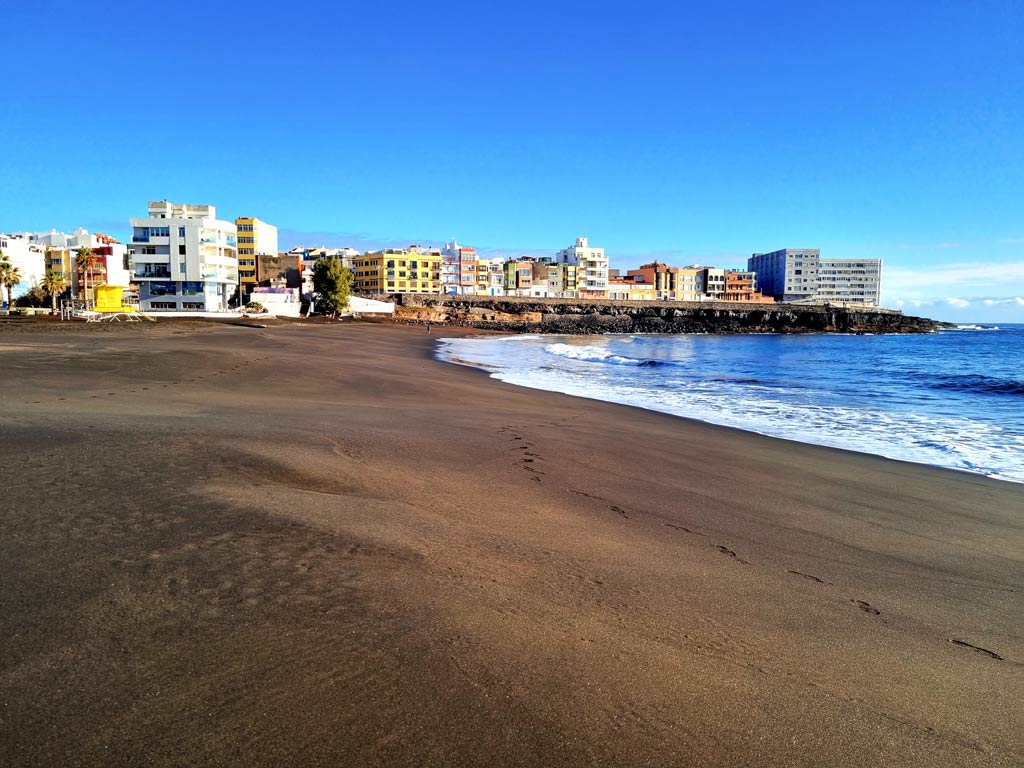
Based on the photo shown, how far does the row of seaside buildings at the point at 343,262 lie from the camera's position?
200 feet

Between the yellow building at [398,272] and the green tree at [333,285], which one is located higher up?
the yellow building at [398,272]

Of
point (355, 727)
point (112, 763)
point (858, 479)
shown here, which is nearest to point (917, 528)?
point (858, 479)

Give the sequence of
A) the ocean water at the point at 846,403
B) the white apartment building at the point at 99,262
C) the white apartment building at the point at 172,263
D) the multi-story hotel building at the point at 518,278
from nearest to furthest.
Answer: the ocean water at the point at 846,403 < the white apartment building at the point at 172,263 < the white apartment building at the point at 99,262 < the multi-story hotel building at the point at 518,278

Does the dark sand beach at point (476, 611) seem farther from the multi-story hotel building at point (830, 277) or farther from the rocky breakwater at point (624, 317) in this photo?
the multi-story hotel building at point (830, 277)

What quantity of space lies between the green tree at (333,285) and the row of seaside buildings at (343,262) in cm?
360

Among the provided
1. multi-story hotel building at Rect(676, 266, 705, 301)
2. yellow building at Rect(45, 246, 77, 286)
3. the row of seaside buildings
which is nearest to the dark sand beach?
the row of seaside buildings

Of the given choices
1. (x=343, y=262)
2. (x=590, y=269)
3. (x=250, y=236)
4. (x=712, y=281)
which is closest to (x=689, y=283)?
(x=712, y=281)

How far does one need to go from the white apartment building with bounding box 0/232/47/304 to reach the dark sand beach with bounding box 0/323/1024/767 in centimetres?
8031

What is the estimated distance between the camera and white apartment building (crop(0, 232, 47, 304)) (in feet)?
225

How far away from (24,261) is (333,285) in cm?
3817

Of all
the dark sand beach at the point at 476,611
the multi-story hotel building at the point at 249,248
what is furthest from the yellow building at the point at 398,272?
the dark sand beach at the point at 476,611

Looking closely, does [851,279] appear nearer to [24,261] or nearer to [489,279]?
[489,279]

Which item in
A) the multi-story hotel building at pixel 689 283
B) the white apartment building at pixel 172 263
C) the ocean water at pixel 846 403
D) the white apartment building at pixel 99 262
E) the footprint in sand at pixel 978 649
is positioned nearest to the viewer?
the footprint in sand at pixel 978 649

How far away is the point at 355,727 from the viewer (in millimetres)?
2395
